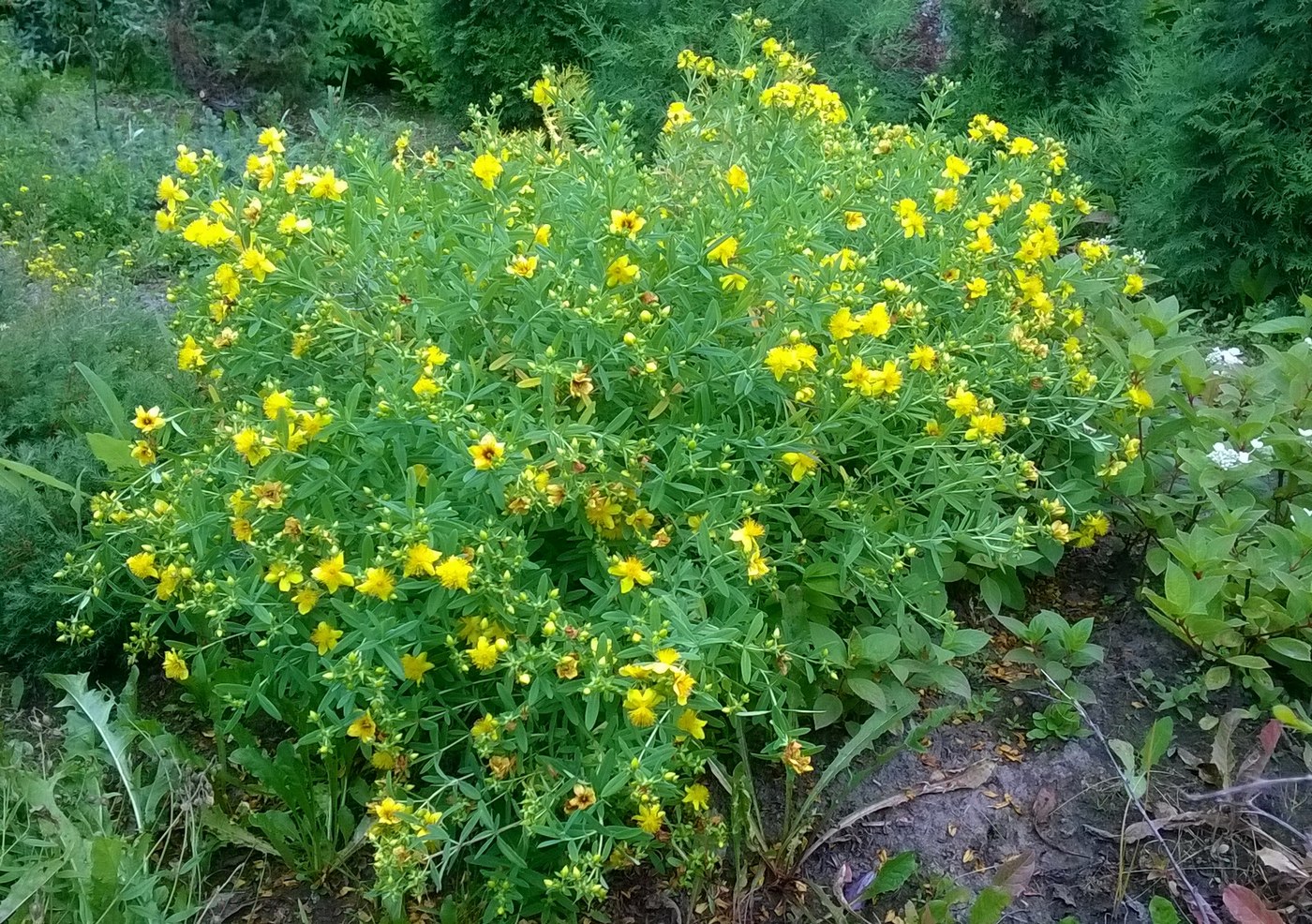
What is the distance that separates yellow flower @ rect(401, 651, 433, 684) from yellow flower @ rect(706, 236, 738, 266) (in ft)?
3.32

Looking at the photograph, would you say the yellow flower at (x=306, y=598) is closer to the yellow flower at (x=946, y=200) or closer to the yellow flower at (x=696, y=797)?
the yellow flower at (x=696, y=797)

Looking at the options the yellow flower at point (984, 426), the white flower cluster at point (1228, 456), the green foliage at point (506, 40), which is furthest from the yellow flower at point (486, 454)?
the green foliage at point (506, 40)

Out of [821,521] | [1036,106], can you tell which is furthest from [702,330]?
[1036,106]

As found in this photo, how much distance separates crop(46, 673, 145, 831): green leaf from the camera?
7.33 feet

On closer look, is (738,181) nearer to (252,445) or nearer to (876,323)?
(876,323)

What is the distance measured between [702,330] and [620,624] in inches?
25.6

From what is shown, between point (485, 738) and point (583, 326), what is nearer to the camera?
point (485, 738)

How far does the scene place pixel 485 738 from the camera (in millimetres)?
1805

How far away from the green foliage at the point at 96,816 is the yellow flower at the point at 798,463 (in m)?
1.48

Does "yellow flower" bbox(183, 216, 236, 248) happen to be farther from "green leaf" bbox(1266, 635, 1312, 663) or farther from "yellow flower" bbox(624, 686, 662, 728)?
"green leaf" bbox(1266, 635, 1312, 663)

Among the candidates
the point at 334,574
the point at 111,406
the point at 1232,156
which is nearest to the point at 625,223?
the point at 334,574

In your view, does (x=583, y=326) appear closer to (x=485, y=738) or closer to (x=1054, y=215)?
(x=485, y=738)

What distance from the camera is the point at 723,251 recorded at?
206 centimetres

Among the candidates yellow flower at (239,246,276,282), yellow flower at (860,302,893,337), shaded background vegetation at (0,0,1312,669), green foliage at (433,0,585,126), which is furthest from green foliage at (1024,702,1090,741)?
green foliage at (433,0,585,126)
